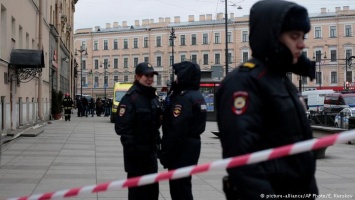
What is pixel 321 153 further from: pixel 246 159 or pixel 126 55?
pixel 126 55

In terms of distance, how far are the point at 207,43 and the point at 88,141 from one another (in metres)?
68.5

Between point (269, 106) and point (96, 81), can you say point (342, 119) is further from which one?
point (96, 81)

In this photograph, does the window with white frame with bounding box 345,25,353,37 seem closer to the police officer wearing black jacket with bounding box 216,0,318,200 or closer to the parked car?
the parked car

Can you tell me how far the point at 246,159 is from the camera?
219 centimetres

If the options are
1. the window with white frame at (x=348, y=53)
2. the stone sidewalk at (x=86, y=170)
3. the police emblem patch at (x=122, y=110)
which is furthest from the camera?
the window with white frame at (x=348, y=53)

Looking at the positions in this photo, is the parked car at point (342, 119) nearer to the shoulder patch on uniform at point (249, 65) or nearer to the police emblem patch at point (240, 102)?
the shoulder patch on uniform at point (249, 65)

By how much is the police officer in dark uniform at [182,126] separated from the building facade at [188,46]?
65.0 metres

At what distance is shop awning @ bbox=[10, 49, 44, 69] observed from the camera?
17.0 meters

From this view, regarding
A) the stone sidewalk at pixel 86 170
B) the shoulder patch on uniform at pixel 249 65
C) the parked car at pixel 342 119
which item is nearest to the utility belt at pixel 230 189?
the shoulder patch on uniform at pixel 249 65

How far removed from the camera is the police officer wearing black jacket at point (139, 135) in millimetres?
4879

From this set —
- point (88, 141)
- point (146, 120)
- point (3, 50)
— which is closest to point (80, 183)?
point (146, 120)

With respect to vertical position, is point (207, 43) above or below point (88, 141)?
above

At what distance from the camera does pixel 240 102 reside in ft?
7.50

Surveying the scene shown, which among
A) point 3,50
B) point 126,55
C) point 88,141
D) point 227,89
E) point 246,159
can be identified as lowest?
point 88,141
